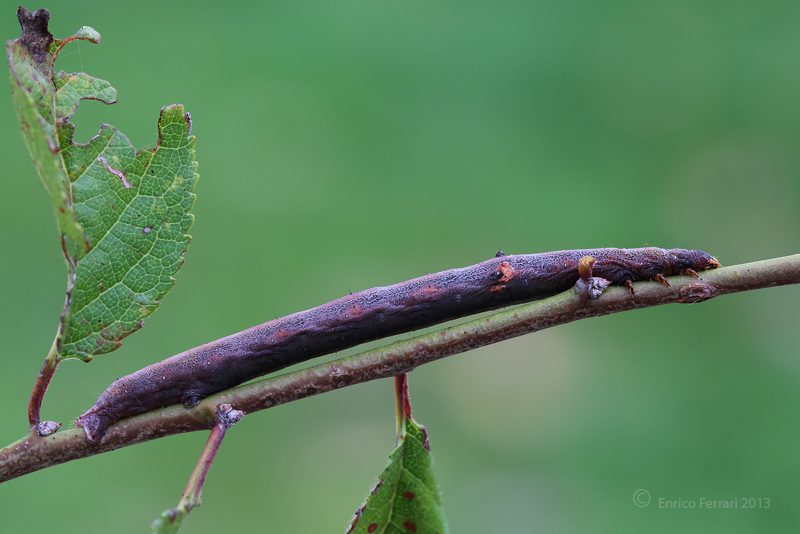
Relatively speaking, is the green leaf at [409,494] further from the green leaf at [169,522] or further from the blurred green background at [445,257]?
the blurred green background at [445,257]

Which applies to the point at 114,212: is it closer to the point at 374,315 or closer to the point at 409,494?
the point at 374,315

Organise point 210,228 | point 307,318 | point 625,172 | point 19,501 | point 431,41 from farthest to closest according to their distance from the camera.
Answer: point 431,41 → point 625,172 → point 210,228 → point 19,501 → point 307,318

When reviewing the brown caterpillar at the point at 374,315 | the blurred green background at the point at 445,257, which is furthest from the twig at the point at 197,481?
the blurred green background at the point at 445,257

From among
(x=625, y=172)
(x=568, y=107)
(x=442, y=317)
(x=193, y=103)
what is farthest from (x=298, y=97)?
(x=442, y=317)

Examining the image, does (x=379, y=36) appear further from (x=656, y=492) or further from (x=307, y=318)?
(x=307, y=318)

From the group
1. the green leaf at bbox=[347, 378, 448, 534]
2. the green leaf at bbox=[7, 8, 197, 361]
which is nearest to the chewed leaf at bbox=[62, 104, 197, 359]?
the green leaf at bbox=[7, 8, 197, 361]

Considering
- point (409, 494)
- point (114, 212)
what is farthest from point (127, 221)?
point (409, 494)
